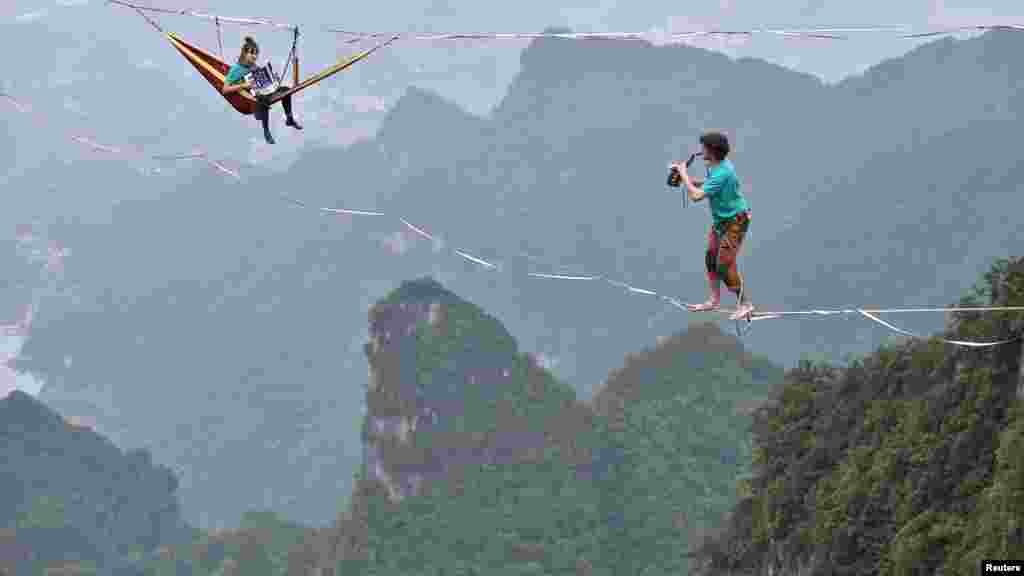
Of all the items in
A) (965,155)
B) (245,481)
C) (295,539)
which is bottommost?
(245,481)

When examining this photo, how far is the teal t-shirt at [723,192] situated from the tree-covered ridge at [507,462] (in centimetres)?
5974

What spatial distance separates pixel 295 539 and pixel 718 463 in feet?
73.7

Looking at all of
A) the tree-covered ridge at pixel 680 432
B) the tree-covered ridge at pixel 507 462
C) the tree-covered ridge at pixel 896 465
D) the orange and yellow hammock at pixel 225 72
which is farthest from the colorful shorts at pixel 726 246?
the tree-covered ridge at pixel 680 432

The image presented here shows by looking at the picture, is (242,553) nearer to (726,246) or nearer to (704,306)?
(704,306)

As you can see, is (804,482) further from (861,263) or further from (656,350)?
(861,263)

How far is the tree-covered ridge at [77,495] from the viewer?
94.6 metres

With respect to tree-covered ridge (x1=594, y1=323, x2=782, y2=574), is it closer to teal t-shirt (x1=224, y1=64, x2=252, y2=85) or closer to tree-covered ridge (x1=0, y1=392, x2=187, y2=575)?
tree-covered ridge (x1=0, y1=392, x2=187, y2=575)

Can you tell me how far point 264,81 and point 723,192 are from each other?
17.4ft

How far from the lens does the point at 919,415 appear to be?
35.7m

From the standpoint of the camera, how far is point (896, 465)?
35094mm

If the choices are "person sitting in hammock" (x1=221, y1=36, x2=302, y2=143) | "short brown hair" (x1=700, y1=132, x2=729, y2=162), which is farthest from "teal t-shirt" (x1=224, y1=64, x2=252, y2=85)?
"short brown hair" (x1=700, y1=132, x2=729, y2=162)

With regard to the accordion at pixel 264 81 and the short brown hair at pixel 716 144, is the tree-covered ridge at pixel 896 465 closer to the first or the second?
the short brown hair at pixel 716 144

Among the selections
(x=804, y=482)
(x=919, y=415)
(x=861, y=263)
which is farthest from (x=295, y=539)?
(x=861, y=263)

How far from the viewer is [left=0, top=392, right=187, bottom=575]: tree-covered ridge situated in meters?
94.6
